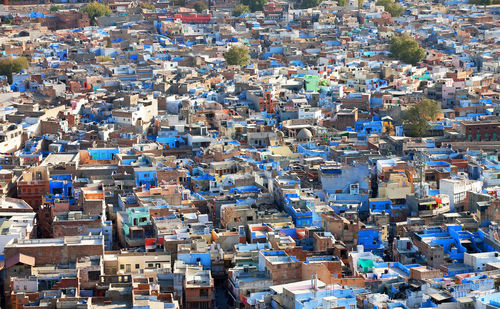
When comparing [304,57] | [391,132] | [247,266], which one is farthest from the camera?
[304,57]

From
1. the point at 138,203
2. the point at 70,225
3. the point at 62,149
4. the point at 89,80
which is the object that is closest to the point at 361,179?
the point at 138,203

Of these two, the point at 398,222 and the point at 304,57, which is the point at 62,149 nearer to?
the point at 398,222

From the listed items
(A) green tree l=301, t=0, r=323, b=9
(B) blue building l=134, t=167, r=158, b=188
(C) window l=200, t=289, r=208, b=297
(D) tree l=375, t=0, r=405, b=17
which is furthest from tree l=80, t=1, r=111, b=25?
(C) window l=200, t=289, r=208, b=297

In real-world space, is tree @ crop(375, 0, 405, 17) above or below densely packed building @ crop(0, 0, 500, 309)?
above

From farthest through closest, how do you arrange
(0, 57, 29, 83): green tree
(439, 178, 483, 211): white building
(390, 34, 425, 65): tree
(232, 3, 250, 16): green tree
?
(232, 3, 250, 16): green tree, (390, 34, 425, 65): tree, (0, 57, 29, 83): green tree, (439, 178, 483, 211): white building

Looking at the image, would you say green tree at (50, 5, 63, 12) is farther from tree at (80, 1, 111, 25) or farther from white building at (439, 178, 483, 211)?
white building at (439, 178, 483, 211)

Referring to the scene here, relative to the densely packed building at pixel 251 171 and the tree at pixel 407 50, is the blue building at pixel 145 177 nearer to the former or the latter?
the densely packed building at pixel 251 171
